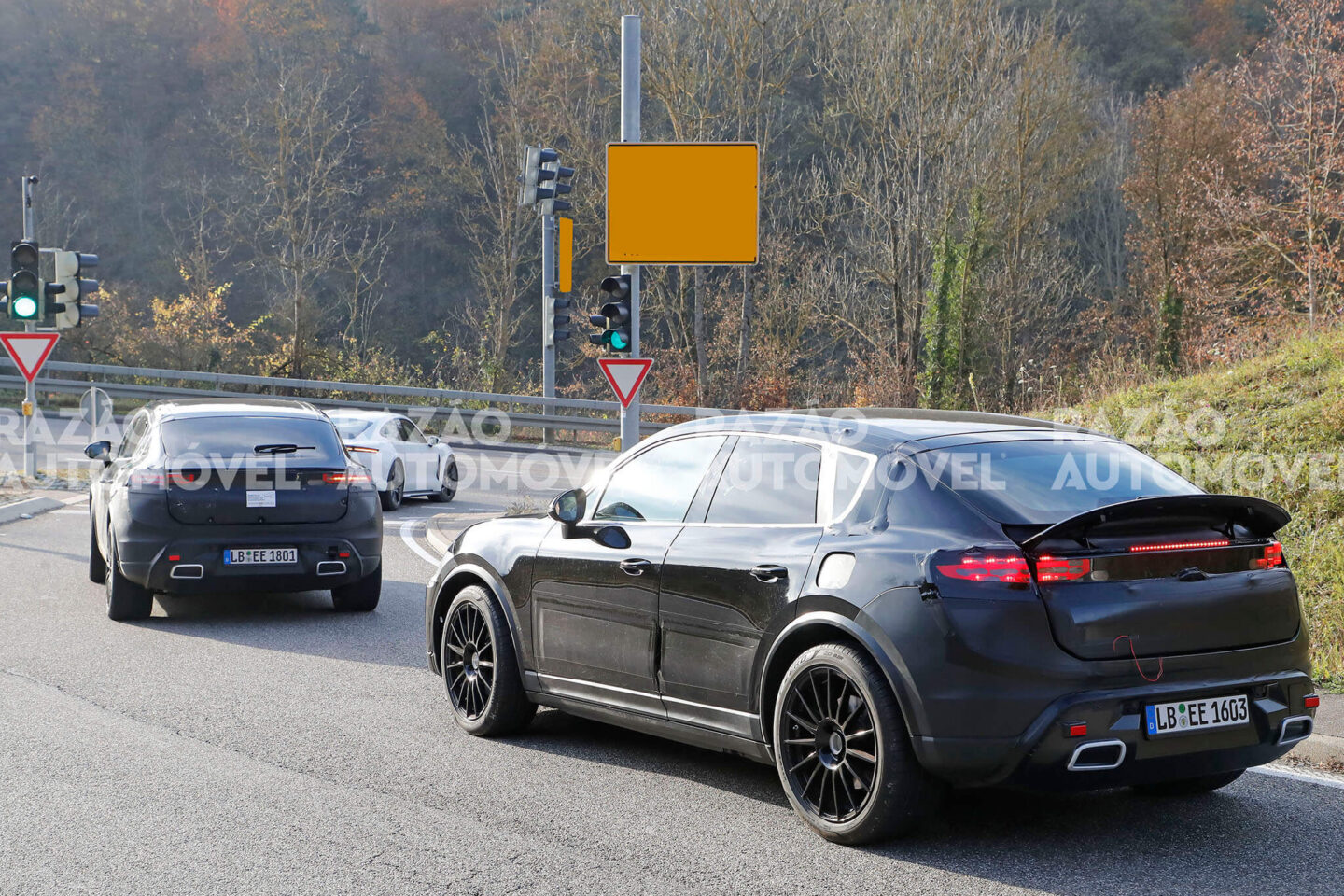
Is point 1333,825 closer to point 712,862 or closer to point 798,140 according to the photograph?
point 712,862

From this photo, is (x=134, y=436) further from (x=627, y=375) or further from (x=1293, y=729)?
(x=1293, y=729)

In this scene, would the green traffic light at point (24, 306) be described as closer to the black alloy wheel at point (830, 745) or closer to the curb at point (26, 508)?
the curb at point (26, 508)

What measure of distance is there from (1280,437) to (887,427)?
880 cm

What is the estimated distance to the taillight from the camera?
5.29 meters

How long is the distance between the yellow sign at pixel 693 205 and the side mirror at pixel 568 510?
1751 centimetres

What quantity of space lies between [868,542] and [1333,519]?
7556mm

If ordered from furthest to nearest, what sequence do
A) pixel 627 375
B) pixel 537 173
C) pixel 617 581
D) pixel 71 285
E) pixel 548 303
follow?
pixel 548 303
pixel 537 173
pixel 71 285
pixel 627 375
pixel 617 581

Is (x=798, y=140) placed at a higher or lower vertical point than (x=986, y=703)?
higher

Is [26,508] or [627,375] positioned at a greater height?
[627,375]

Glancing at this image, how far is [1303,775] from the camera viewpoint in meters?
6.17

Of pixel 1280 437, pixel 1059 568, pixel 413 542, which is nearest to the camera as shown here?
pixel 1059 568

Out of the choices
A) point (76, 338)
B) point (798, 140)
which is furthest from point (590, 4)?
point (76, 338)

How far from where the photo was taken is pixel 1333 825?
540 cm

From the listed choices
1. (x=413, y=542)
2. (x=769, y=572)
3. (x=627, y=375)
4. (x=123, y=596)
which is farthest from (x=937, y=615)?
(x=627, y=375)
